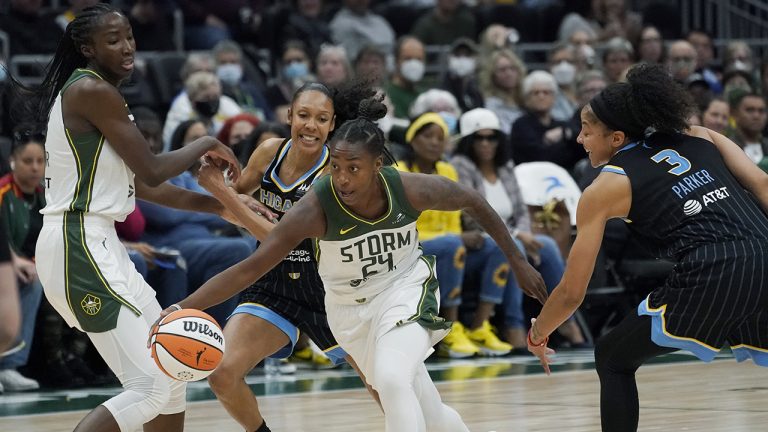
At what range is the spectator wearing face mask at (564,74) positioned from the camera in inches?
506

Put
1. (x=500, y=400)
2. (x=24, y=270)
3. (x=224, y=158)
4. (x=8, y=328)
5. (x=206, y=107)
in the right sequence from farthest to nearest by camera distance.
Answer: (x=206, y=107), (x=24, y=270), (x=500, y=400), (x=224, y=158), (x=8, y=328)

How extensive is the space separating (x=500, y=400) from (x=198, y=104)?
4.26 metres

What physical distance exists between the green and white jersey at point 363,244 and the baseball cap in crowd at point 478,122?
5216mm

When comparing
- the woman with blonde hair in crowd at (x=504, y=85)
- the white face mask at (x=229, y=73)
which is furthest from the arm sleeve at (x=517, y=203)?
the white face mask at (x=229, y=73)

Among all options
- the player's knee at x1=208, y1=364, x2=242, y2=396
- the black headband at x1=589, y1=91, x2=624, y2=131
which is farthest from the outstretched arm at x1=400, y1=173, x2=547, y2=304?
the player's knee at x1=208, y1=364, x2=242, y2=396

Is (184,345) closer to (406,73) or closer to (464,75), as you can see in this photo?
(406,73)

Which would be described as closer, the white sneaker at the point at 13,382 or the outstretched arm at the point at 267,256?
the outstretched arm at the point at 267,256

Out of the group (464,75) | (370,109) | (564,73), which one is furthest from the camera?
(564,73)

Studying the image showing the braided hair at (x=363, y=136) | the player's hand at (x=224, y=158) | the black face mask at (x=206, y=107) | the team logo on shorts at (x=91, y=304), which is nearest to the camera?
the team logo on shorts at (x=91, y=304)

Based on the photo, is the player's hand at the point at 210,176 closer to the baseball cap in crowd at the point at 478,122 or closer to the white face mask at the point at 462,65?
the baseball cap in crowd at the point at 478,122

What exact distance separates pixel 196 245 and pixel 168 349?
4.51m

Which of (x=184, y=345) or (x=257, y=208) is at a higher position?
(x=257, y=208)

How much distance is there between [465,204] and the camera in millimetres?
5211

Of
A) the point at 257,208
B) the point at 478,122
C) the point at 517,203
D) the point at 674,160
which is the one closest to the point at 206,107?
the point at 478,122
